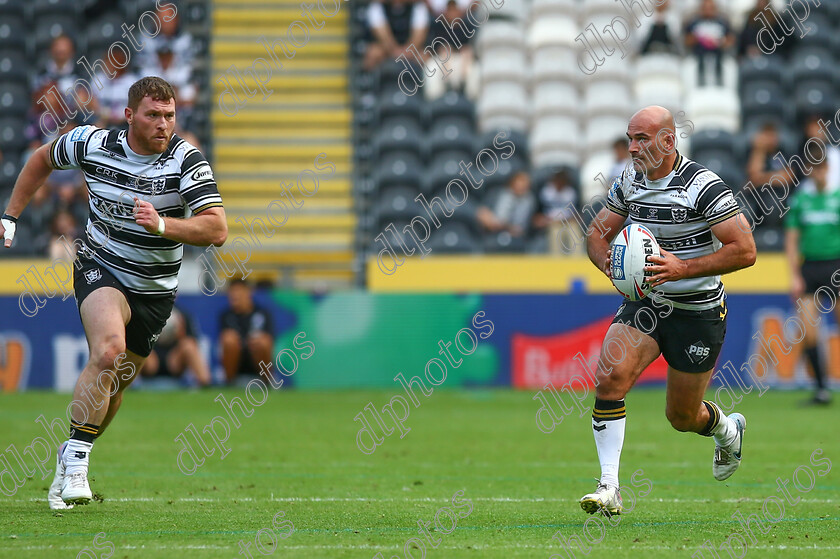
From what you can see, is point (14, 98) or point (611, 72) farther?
point (611, 72)

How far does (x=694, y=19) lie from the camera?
2091 centimetres

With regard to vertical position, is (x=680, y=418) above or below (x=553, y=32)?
below

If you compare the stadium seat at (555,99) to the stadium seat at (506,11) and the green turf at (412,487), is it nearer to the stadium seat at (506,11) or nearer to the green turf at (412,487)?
the stadium seat at (506,11)

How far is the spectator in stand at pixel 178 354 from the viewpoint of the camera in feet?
50.6

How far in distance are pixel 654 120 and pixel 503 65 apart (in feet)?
48.6

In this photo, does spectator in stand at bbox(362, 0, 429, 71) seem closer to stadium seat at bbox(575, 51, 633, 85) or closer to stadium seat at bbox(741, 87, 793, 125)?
stadium seat at bbox(575, 51, 633, 85)

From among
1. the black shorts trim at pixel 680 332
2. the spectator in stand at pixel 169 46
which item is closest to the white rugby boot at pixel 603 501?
the black shorts trim at pixel 680 332

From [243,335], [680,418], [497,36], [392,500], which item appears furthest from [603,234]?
[497,36]

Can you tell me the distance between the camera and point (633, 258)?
649 cm

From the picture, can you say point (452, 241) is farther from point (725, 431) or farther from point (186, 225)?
point (186, 225)

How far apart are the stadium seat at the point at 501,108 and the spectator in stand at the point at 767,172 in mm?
4444

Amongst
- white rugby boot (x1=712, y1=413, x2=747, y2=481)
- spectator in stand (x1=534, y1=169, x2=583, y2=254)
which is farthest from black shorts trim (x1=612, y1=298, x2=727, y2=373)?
spectator in stand (x1=534, y1=169, x2=583, y2=254)

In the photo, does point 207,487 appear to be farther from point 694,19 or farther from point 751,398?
point 694,19

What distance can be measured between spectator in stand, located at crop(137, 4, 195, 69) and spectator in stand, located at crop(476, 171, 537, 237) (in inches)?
220
